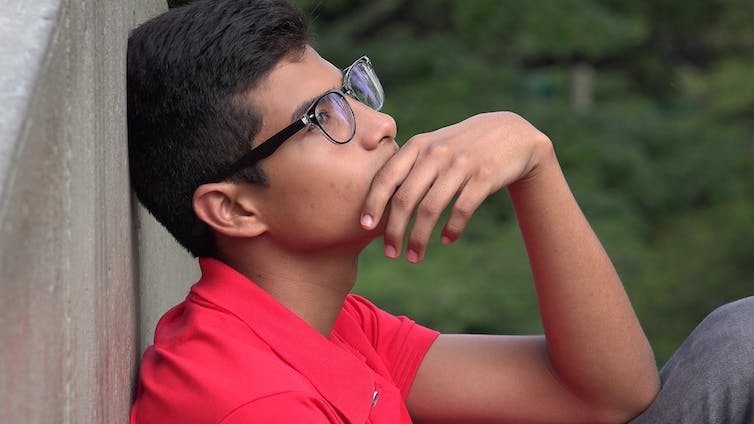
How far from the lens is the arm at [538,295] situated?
173 cm

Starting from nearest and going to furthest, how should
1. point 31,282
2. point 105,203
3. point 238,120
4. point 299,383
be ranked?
point 31,282, point 105,203, point 299,383, point 238,120

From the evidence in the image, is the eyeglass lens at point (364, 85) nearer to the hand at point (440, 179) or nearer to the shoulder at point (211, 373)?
the hand at point (440, 179)

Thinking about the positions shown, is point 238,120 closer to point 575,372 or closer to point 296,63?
point 296,63

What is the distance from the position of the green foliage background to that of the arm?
3.73 m

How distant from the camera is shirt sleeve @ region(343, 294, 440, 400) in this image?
7.18ft

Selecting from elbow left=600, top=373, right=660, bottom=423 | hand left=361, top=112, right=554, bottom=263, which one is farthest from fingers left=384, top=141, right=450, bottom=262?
elbow left=600, top=373, right=660, bottom=423

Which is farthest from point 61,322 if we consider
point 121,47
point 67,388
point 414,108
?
point 414,108

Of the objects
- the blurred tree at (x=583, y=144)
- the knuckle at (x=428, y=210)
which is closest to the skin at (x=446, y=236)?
the knuckle at (x=428, y=210)

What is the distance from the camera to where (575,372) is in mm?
2104

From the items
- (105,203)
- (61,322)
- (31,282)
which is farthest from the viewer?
(105,203)

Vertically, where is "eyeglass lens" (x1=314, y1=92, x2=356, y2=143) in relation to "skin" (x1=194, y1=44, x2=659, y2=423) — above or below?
above

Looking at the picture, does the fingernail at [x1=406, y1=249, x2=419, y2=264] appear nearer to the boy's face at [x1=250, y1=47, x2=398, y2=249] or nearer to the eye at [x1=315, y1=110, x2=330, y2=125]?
the boy's face at [x1=250, y1=47, x2=398, y2=249]

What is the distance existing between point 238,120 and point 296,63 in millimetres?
143

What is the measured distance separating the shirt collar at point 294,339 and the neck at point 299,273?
0.05m
